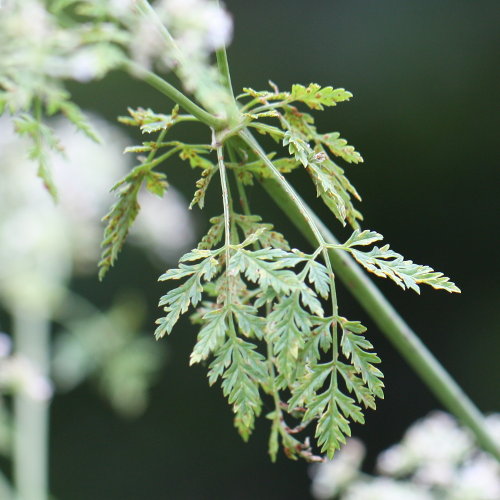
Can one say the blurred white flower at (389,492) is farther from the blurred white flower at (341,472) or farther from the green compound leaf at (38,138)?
the green compound leaf at (38,138)

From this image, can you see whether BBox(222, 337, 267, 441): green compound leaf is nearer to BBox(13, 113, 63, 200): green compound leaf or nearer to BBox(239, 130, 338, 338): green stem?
BBox(239, 130, 338, 338): green stem

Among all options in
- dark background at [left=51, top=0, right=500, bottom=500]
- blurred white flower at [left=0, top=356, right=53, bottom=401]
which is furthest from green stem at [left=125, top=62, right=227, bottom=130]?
dark background at [left=51, top=0, right=500, bottom=500]

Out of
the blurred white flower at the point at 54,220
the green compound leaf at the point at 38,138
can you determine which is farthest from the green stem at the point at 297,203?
the blurred white flower at the point at 54,220

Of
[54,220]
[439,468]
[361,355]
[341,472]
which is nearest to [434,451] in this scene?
[439,468]

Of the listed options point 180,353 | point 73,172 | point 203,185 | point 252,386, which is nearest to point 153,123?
point 203,185

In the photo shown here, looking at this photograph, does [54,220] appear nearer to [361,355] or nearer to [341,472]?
[341,472]
